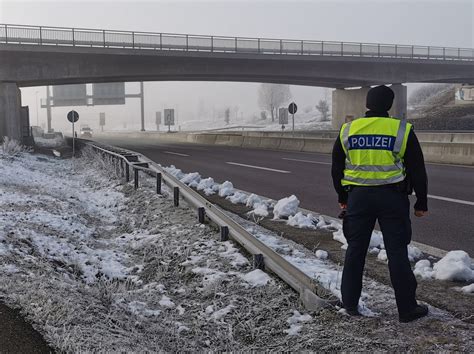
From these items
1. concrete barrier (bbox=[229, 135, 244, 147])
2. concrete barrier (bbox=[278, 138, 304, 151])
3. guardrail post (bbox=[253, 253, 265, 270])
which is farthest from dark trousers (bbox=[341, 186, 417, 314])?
concrete barrier (bbox=[229, 135, 244, 147])

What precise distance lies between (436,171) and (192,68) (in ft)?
82.5

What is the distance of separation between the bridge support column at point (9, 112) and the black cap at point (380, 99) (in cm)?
3061

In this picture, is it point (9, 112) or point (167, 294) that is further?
point (9, 112)

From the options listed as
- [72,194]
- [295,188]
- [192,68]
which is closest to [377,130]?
[295,188]

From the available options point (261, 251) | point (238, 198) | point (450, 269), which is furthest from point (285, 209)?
point (450, 269)

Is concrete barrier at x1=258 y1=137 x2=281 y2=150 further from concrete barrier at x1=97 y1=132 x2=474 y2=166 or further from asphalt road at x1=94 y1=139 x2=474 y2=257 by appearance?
asphalt road at x1=94 y1=139 x2=474 y2=257

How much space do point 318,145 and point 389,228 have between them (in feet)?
70.6

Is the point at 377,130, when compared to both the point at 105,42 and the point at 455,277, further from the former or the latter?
the point at 105,42

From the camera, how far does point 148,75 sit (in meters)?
36.0

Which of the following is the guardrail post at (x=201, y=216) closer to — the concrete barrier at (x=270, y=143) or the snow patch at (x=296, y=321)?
the snow patch at (x=296, y=321)

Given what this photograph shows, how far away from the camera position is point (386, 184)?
3.67 metres

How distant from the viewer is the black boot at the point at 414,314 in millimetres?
3660

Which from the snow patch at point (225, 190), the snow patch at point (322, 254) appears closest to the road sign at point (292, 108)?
the snow patch at point (225, 190)

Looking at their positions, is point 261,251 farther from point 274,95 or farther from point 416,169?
point 274,95
